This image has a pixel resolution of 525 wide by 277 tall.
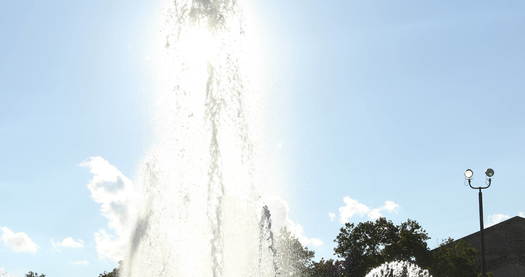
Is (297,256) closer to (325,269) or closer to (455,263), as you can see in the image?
(325,269)

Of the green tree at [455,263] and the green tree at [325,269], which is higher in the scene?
the green tree at [325,269]

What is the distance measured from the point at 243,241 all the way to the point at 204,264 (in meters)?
4.62

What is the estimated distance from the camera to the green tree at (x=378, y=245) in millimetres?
50312

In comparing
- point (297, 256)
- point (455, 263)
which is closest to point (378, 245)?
point (455, 263)

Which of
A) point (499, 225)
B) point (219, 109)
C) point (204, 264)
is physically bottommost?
point (204, 264)

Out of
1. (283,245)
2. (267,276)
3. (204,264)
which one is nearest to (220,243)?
(204,264)

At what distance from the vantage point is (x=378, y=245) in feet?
177

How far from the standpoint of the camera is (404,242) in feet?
165

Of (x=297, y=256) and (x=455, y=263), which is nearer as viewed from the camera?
(x=455, y=263)

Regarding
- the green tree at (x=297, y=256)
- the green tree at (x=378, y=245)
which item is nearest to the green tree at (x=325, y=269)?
the green tree at (x=297, y=256)

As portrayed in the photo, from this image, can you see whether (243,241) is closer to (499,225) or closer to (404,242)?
(404,242)

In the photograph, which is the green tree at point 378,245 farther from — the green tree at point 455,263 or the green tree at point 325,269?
the green tree at point 325,269

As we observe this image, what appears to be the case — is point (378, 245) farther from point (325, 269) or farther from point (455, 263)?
point (325, 269)

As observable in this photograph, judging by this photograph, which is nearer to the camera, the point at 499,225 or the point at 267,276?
the point at 267,276
